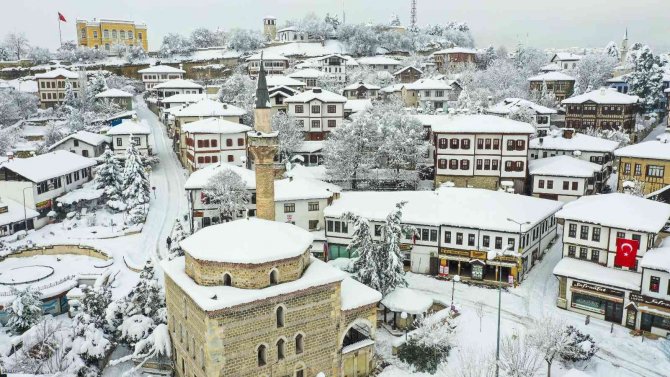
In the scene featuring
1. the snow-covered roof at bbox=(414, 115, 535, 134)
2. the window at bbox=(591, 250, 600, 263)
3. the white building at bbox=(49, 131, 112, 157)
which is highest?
the snow-covered roof at bbox=(414, 115, 535, 134)

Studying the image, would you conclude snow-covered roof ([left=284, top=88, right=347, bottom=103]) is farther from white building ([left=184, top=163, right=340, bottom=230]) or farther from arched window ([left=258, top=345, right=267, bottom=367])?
arched window ([left=258, top=345, right=267, bottom=367])

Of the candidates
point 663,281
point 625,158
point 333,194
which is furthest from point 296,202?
point 625,158

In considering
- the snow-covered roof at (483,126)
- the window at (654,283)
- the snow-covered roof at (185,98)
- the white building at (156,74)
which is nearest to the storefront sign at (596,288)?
the window at (654,283)

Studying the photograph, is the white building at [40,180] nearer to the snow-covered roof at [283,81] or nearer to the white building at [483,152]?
the snow-covered roof at [283,81]

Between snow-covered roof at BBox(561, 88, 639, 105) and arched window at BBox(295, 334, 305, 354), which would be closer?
arched window at BBox(295, 334, 305, 354)

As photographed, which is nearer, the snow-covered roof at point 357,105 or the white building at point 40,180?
the white building at point 40,180

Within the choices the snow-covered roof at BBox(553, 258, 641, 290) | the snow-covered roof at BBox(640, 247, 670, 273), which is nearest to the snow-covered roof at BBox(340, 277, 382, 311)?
the snow-covered roof at BBox(553, 258, 641, 290)
